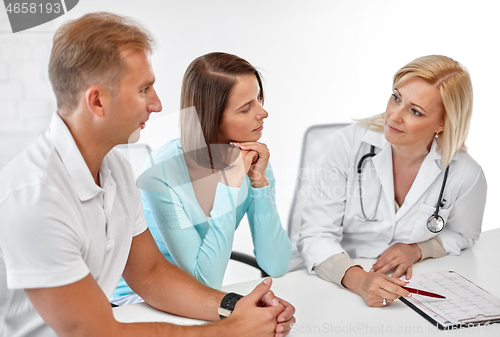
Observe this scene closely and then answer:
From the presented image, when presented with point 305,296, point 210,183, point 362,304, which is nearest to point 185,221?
point 210,183

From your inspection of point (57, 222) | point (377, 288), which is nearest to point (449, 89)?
point (377, 288)

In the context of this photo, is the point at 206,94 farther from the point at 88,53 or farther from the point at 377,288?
the point at 377,288

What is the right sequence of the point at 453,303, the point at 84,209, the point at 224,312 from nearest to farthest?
the point at 84,209 < the point at 224,312 < the point at 453,303

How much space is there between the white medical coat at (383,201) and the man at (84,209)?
509 mm

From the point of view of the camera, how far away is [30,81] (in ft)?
4.00

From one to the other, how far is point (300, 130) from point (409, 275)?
98 cm

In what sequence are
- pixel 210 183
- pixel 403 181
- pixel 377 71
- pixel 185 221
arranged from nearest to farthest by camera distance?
1. pixel 185 221
2. pixel 210 183
3. pixel 403 181
4. pixel 377 71

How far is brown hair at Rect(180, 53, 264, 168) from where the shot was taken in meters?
1.21

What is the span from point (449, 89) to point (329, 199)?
0.49 metres

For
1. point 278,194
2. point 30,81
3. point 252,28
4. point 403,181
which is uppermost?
point 252,28

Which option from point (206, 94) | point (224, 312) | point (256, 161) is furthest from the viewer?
point (256, 161)

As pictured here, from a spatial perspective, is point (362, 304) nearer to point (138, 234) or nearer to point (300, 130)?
point (138, 234)

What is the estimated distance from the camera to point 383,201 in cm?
146

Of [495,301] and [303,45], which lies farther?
[303,45]
